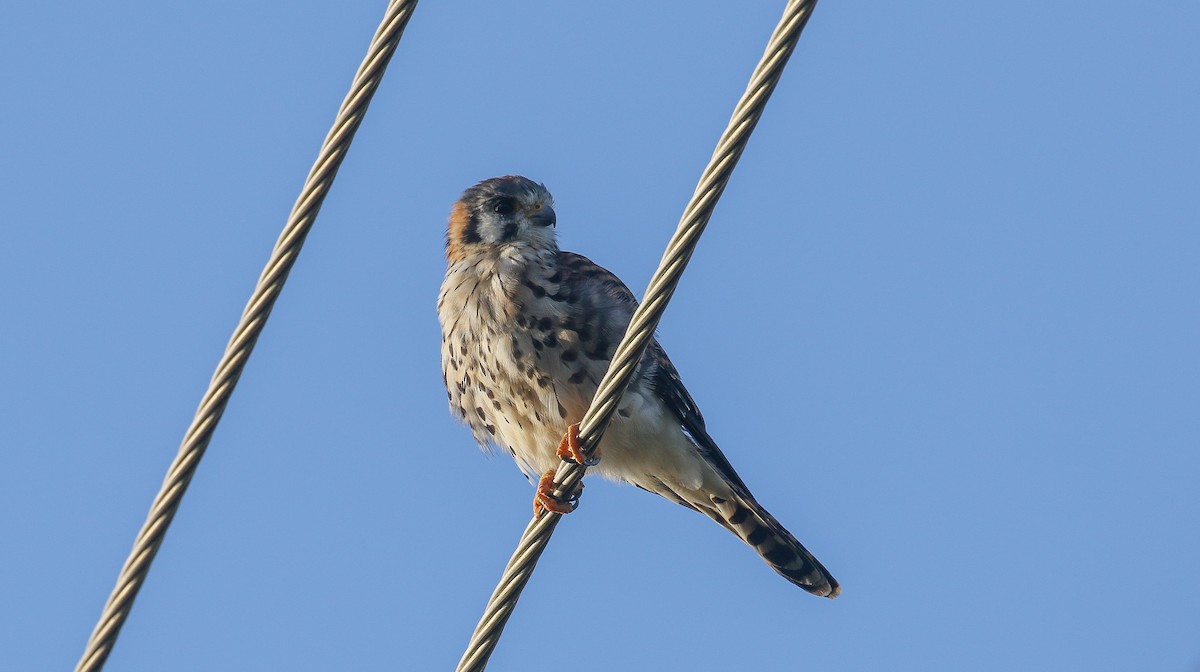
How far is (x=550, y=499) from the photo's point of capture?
4309 millimetres

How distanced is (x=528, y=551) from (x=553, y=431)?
1.93 meters

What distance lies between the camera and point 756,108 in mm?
3295

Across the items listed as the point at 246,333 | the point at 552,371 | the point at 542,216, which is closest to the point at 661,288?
the point at 246,333

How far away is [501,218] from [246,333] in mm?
3400

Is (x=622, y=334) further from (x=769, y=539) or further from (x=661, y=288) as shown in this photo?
(x=661, y=288)

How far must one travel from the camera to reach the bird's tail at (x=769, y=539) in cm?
646

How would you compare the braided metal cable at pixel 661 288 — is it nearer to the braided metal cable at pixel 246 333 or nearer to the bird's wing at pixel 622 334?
the braided metal cable at pixel 246 333

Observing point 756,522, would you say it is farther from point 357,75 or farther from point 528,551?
point 357,75

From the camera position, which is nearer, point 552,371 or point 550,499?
point 550,499

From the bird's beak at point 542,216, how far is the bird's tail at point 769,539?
1459 millimetres

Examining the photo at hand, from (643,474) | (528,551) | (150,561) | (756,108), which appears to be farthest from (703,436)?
(150,561)

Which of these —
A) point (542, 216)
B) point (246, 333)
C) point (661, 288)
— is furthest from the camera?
point (542, 216)

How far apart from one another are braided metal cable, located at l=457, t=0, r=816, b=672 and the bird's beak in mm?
2637

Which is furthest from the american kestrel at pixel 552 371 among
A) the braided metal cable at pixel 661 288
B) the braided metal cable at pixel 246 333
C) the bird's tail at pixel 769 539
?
the braided metal cable at pixel 246 333
